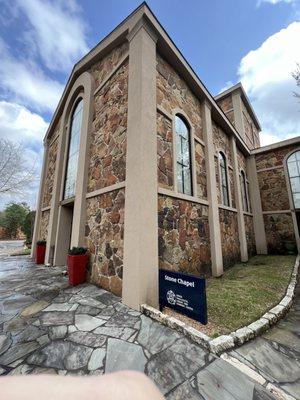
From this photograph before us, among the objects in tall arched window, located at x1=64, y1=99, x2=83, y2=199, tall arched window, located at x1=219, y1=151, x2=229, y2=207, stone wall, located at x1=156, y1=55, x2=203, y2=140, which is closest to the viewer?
stone wall, located at x1=156, y1=55, x2=203, y2=140

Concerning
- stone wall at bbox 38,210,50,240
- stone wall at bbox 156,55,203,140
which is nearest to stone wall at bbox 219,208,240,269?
stone wall at bbox 156,55,203,140

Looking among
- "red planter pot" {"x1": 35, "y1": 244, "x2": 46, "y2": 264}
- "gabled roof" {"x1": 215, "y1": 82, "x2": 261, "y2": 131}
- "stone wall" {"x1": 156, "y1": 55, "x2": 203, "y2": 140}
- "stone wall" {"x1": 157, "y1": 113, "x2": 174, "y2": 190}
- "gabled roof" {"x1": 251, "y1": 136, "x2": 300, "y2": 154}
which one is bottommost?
"red planter pot" {"x1": 35, "y1": 244, "x2": 46, "y2": 264}

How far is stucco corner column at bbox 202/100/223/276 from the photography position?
5.70m

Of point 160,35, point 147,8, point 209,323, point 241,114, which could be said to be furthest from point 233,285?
point 241,114

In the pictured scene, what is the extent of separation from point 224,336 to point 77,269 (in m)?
3.39

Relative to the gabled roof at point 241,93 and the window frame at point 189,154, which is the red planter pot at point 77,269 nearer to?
the window frame at point 189,154

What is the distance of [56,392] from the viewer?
50cm

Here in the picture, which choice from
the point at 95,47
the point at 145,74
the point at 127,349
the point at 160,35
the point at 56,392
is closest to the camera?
the point at 56,392

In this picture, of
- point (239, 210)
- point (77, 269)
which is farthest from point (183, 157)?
point (239, 210)

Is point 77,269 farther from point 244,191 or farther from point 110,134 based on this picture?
point 244,191

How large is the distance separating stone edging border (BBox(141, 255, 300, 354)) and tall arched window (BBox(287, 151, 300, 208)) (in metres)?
8.35

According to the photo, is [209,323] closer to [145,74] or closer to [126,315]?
[126,315]

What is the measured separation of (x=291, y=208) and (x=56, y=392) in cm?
1180

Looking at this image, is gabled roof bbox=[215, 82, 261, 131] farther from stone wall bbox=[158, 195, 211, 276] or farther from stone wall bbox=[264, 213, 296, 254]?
stone wall bbox=[158, 195, 211, 276]
